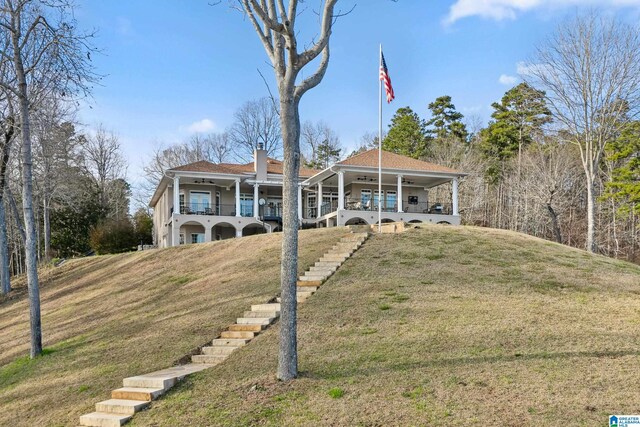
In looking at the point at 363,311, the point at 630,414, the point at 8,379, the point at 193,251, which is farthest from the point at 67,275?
the point at 630,414

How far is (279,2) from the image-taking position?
6.84 metres

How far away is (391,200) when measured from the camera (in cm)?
3228

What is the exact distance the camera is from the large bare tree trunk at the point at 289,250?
6.52 meters

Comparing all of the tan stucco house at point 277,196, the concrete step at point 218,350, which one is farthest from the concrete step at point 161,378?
the tan stucco house at point 277,196

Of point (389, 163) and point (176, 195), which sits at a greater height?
point (389, 163)

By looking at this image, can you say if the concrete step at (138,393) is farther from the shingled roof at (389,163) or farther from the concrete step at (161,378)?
the shingled roof at (389,163)

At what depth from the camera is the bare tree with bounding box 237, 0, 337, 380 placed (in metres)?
6.52

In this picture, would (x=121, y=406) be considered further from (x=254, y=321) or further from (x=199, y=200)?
(x=199, y=200)

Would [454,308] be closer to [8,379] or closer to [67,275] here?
[8,379]

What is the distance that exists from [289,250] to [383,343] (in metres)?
2.29

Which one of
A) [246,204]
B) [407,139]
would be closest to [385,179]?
[246,204]

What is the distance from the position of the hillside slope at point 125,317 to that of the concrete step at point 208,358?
428mm

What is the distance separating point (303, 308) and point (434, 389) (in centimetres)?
454

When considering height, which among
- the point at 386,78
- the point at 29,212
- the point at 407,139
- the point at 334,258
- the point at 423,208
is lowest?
the point at 334,258
